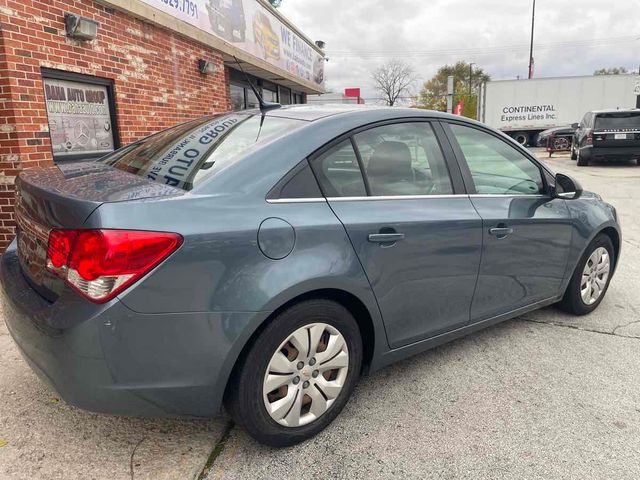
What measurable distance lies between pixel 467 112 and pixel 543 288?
46748mm

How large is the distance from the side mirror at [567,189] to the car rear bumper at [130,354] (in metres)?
2.51

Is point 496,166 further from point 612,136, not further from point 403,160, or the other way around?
point 612,136

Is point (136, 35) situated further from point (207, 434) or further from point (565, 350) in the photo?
point (565, 350)

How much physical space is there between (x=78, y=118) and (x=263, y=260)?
4.60m

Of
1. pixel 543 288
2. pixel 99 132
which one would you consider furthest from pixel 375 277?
pixel 99 132

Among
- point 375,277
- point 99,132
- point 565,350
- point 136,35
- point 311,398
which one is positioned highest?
point 136,35

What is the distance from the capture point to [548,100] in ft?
90.4

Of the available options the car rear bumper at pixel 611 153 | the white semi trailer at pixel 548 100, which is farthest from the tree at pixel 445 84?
the car rear bumper at pixel 611 153

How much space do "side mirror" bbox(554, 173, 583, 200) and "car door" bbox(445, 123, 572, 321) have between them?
0.05m

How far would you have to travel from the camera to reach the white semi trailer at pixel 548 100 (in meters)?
26.8

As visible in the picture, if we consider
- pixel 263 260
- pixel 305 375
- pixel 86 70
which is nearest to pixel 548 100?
pixel 86 70

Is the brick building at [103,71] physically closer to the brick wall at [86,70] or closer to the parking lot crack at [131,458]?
the brick wall at [86,70]

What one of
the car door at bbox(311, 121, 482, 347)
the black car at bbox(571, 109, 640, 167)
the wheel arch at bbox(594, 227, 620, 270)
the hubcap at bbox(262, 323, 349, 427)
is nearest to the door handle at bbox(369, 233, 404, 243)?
the car door at bbox(311, 121, 482, 347)

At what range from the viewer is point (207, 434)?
96.0 inches
